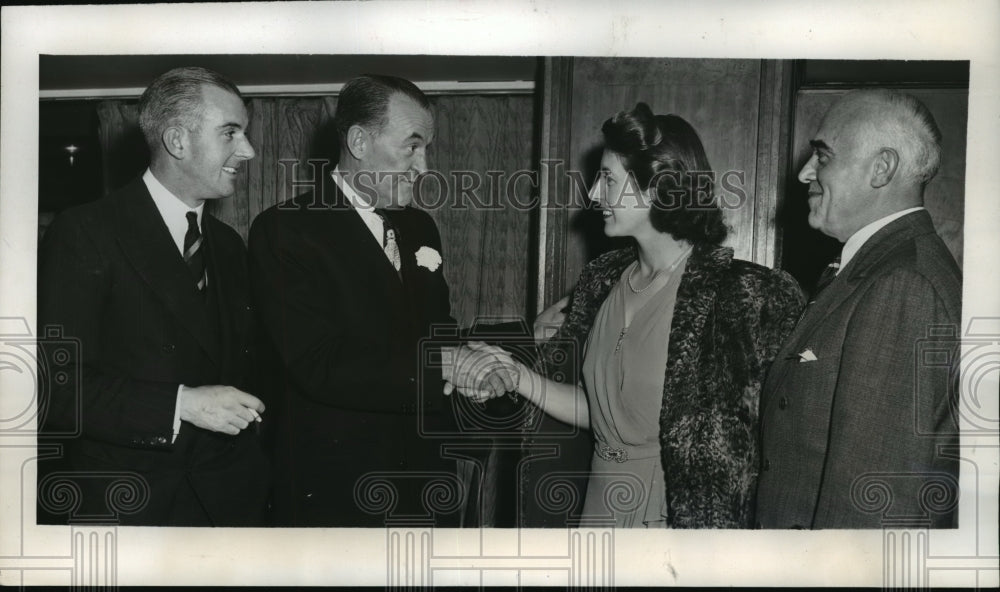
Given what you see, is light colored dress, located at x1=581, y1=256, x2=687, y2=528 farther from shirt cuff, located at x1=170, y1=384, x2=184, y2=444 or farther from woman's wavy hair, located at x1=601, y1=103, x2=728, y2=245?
shirt cuff, located at x1=170, y1=384, x2=184, y2=444

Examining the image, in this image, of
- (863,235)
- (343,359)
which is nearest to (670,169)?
(863,235)

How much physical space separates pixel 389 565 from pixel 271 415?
0.51 metres

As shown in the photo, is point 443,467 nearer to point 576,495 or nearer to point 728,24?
point 576,495

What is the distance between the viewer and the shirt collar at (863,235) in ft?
7.69

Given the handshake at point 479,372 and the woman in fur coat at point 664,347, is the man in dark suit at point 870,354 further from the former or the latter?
the handshake at point 479,372

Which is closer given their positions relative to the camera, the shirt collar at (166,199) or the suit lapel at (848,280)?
the suit lapel at (848,280)

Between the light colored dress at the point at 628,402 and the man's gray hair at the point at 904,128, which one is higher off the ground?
the man's gray hair at the point at 904,128

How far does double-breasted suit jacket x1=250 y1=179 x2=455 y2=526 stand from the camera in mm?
2416

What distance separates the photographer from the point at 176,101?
243 cm

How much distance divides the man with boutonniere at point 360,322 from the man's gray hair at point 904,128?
113cm

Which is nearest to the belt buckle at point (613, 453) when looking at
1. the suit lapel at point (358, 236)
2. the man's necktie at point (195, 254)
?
the suit lapel at point (358, 236)

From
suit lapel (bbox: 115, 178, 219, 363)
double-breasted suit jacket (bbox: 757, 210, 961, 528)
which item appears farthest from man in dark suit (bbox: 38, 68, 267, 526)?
double-breasted suit jacket (bbox: 757, 210, 961, 528)

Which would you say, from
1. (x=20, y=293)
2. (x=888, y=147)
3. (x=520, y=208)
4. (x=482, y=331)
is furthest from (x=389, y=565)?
Answer: (x=888, y=147)

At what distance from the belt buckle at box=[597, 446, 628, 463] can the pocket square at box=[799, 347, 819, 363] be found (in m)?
0.49
